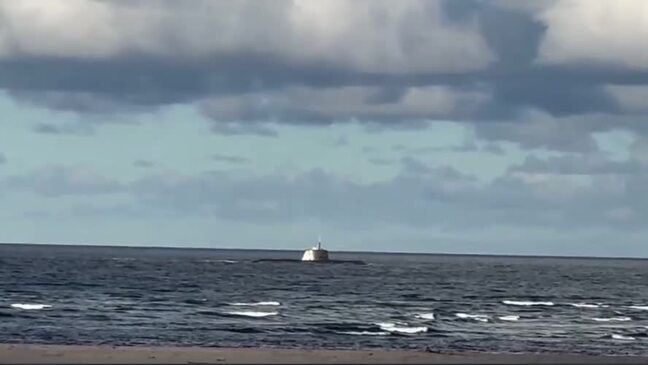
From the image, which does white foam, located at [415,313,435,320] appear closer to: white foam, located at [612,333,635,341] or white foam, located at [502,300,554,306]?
white foam, located at [612,333,635,341]

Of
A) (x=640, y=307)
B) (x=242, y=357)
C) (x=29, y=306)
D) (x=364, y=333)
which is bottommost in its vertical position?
(x=242, y=357)

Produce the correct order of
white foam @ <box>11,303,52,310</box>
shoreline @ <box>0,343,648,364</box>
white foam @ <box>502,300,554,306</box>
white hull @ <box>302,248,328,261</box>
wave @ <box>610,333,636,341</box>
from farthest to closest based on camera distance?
white hull @ <box>302,248,328,261</box> → white foam @ <box>502,300,554,306</box> → white foam @ <box>11,303,52,310</box> → wave @ <box>610,333,636,341</box> → shoreline @ <box>0,343,648,364</box>

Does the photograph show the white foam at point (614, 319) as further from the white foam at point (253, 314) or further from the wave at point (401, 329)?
the white foam at point (253, 314)

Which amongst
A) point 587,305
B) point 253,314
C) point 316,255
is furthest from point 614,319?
point 316,255

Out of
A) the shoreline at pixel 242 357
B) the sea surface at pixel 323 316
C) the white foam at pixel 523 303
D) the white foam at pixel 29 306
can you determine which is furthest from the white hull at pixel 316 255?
the shoreline at pixel 242 357

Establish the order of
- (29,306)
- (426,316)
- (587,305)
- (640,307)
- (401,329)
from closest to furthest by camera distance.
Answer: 1. (401,329)
2. (426,316)
3. (29,306)
4. (587,305)
5. (640,307)

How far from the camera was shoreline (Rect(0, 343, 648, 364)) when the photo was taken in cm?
3120

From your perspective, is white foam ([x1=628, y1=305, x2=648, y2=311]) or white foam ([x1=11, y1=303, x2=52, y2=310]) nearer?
white foam ([x1=11, y1=303, x2=52, y2=310])

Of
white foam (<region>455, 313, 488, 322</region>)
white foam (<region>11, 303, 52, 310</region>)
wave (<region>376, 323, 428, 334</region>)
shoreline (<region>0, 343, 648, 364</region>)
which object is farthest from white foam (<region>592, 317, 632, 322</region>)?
white foam (<region>11, 303, 52, 310</region>)

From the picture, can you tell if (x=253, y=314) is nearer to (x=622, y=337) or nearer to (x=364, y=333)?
→ (x=364, y=333)

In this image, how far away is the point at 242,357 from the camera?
33438mm

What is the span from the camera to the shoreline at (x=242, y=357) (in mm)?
31197

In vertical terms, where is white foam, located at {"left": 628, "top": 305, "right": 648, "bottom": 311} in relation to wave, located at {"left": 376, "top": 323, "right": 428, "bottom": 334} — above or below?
above

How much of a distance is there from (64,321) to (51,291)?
27341 millimetres
